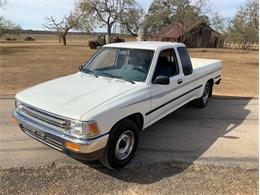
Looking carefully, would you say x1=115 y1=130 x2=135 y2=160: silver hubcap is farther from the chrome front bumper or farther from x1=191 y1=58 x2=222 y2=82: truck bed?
x1=191 y1=58 x2=222 y2=82: truck bed

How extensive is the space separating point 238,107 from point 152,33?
142 feet

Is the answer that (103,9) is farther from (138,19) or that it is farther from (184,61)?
(184,61)

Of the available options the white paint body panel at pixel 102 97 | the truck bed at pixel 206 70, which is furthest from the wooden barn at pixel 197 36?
the white paint body panel at pixel 102 97

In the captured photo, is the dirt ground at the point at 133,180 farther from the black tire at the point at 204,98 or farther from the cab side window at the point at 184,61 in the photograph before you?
the black tire at the point at 204,98

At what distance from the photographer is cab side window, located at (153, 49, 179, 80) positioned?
4.54 metres

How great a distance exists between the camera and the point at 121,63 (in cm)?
470

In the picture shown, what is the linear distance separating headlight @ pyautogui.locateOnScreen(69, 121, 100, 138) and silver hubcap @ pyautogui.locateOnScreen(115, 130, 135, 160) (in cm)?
63

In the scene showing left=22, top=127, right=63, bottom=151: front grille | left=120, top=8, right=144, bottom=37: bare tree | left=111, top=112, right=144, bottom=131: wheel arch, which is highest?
left=120, top=8, right=144, bottom=37: bare tree

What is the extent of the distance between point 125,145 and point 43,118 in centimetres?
127

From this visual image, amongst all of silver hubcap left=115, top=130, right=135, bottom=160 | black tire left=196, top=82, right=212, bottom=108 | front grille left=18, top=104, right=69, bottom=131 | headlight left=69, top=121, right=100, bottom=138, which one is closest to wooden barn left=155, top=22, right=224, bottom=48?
black tire left=196, top=82, right=212, bottom=108

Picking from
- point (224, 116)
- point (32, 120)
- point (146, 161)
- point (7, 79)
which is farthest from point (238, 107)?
point (7, 79)

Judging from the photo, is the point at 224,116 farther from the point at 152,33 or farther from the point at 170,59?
the point at 152,33

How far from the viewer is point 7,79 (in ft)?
34.0

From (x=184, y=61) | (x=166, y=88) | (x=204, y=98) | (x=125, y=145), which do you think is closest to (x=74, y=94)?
(x=125, y=145)
